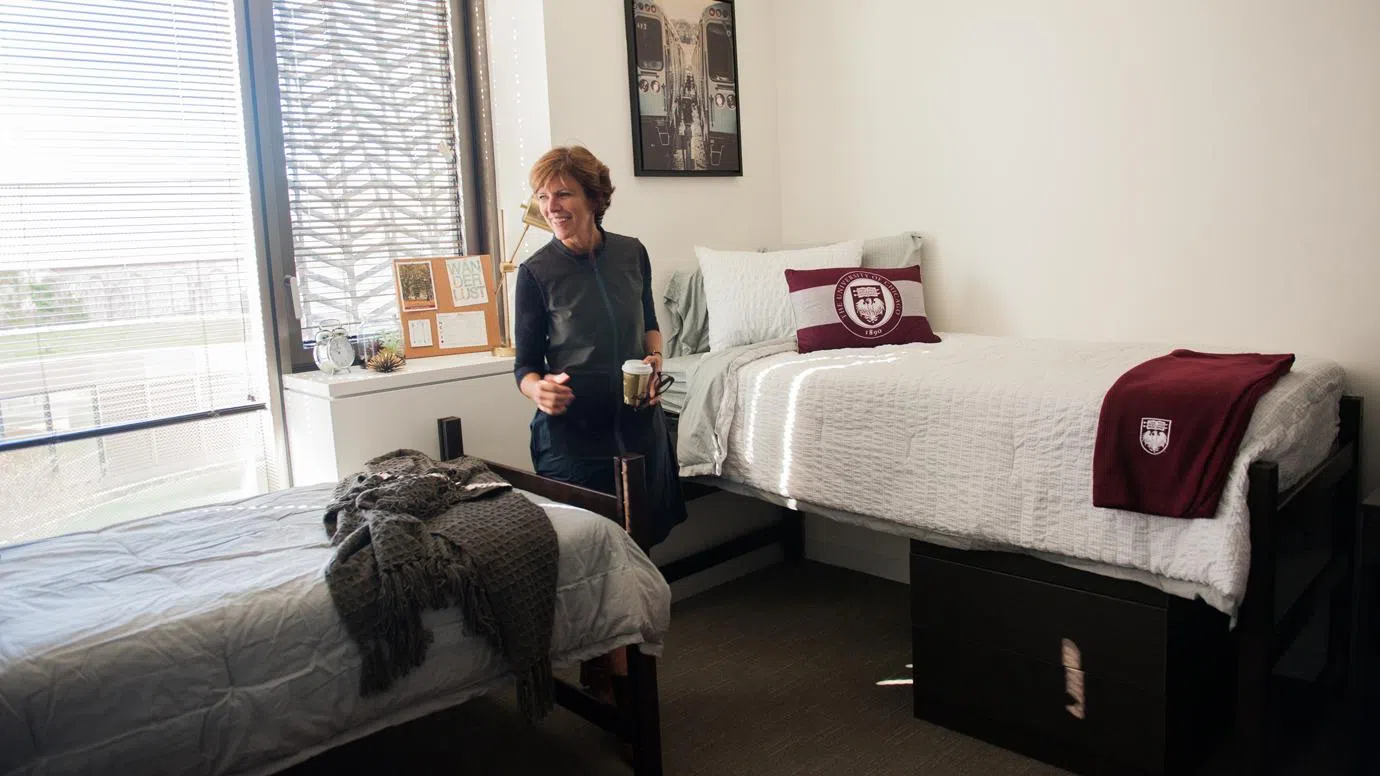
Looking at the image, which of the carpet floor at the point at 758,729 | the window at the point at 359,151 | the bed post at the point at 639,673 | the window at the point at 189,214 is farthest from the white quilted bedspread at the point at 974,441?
the window at the point at 189,214

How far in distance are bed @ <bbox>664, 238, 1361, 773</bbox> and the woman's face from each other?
0.75 metres

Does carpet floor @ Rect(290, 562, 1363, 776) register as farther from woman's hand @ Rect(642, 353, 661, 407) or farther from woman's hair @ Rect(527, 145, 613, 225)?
woman's hair @ Rect(527, 145, 613, 225)

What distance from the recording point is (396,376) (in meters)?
2.73

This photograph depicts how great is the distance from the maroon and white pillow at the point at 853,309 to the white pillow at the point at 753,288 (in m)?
0.10

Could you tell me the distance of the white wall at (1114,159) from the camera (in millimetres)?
2559

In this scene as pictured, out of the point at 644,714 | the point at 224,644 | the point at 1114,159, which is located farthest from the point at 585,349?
the point at 1114,159

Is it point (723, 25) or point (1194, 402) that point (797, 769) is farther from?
point (723, 25)

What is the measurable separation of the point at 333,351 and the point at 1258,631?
2.35m

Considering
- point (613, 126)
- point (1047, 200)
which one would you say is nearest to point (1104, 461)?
point (1047, 200)

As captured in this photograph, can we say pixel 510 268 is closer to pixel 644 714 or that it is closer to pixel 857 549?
pixel 644 714

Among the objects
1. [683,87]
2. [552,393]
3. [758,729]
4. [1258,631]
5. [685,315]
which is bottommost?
[758,729]

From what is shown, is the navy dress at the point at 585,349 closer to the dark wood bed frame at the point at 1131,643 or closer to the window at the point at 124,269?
the dark wood bed frame at the point at 1131,643

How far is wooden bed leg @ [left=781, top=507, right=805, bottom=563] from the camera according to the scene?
12.5 feet

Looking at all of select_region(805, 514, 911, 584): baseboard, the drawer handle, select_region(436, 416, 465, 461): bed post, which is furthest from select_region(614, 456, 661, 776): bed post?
select_region(805, 514, 911, 584): baseboard
